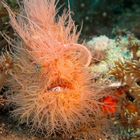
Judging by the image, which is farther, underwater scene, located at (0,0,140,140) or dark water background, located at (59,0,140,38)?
dark water background, located at (59,0,140,38)

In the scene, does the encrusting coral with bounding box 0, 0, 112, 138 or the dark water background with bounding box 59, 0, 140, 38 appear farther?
the dark water background with bounding box 59, 0, 140, 38

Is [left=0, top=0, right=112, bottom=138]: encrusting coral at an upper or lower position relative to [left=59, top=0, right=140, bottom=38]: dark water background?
upper

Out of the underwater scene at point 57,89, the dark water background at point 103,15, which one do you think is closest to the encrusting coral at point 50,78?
the underwater scene at point 57,89

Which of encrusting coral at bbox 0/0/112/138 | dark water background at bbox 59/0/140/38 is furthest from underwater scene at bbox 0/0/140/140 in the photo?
dark water background at bbox 59/0/140/38

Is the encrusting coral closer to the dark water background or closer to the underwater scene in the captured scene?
the underwater scene

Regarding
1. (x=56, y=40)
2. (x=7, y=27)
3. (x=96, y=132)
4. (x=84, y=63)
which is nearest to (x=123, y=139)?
(x=96, y=132)

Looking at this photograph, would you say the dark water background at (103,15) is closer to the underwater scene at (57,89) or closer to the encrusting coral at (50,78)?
the underwater scene at (57,89)

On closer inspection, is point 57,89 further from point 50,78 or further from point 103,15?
point 103,15

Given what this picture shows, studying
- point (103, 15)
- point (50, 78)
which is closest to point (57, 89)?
point (50, 78)
